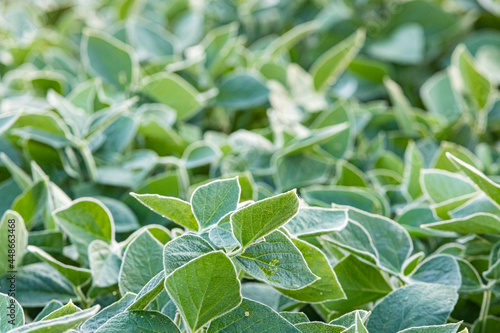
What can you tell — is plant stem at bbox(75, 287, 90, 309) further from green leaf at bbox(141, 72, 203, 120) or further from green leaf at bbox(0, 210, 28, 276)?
green leaf at bbox(141, 72, 203, 120)

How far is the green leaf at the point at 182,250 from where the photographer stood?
0.48 meters

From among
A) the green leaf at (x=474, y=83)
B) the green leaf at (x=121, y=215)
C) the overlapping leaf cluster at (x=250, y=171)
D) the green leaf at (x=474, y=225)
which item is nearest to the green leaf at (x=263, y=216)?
the overlapping leaf cluster at (x=250, y=171)

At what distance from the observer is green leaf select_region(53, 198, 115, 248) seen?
26.5 inches

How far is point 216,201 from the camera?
531 millimetres

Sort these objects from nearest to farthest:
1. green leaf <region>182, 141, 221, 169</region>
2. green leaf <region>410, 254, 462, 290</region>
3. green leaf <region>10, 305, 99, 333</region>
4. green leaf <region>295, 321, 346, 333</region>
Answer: green leaf <region>10, 305, 99, 333</region> → green leaf <region>295, 321, 346, 333</region> → green leaf <region>410, 254, 462, 290</region> → green leaf <region>182, 141, 221, 169</region>

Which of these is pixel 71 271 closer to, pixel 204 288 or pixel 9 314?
pixel 9 314

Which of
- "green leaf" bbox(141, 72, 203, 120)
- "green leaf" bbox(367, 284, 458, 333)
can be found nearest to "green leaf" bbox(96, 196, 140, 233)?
A: "green leaf" bbox(141, 72, 203, 120)

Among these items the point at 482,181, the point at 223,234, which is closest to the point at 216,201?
the point at 223,234

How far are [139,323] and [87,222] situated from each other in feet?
0.70

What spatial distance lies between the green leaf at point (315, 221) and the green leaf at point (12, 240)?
0.29 m

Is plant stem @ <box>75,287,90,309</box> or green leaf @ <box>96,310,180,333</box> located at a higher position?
green leaf @ <box>96,310,180,333</box>

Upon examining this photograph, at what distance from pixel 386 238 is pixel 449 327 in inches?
6.5

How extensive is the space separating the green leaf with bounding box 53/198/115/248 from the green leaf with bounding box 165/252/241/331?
0.23 meters

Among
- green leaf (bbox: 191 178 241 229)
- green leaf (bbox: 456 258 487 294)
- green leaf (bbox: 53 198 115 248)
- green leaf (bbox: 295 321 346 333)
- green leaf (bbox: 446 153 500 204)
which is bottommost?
green leaf (bbox: 456 258 487 294)
